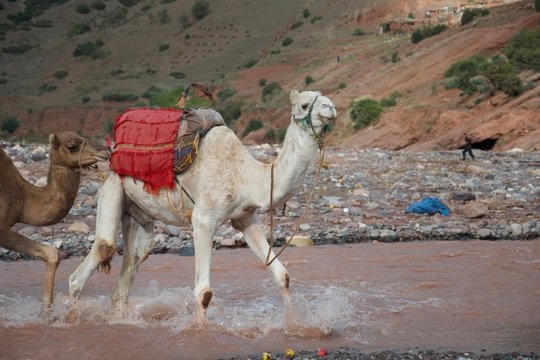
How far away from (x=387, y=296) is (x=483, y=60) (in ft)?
104

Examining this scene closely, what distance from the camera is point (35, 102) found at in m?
75.2

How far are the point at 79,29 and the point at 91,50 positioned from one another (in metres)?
11.6

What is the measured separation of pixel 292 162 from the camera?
7.08 m

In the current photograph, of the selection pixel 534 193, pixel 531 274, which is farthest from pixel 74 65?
pixel 531 274

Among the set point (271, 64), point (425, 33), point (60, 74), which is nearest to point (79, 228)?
point (425, 33)

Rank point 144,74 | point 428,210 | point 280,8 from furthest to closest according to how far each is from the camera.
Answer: point 280,8
point 144,74
point 428,210

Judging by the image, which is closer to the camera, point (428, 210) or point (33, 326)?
point (33, 326)

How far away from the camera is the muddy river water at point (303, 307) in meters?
7.39

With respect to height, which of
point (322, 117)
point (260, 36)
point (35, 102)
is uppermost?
point (322, 117)

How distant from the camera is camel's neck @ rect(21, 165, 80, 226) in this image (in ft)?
26.0

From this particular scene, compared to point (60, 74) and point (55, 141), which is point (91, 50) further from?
point (55, 141)

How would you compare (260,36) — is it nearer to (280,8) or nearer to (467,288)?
(280,8)

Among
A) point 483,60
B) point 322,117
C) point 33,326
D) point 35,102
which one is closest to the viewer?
point 322,117

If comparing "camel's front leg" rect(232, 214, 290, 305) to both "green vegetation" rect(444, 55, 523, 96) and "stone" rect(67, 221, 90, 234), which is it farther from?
"green vegetation" rect(444, 55, 523, 96)
